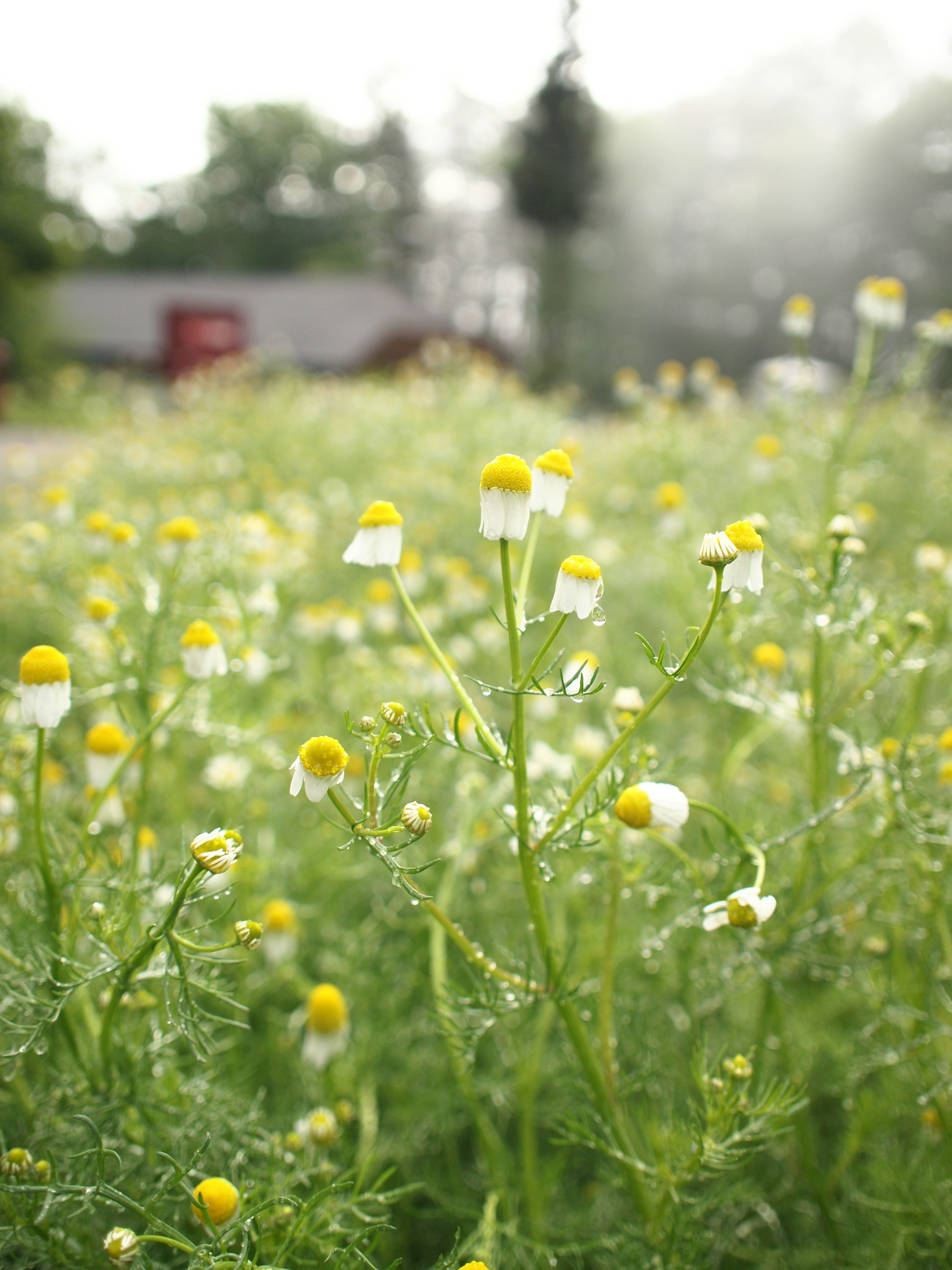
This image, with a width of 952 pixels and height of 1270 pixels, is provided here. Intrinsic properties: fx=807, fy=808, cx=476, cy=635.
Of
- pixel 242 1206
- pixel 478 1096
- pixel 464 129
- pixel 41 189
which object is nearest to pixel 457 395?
pixel 478 1096

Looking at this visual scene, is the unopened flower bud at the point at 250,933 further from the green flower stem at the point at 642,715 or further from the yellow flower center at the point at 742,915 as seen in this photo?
the yellow flower center at the point at 742,915

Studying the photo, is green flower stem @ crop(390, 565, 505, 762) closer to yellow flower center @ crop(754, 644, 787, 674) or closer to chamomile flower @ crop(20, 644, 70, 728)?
chamomile flower @ crop(20, 644, 70, 728)

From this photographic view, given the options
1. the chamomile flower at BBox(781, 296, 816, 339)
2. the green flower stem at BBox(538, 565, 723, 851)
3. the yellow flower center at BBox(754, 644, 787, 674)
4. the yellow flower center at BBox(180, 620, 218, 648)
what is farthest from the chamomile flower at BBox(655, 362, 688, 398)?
the green flower stem at BBox(538, 565, 723, 851)

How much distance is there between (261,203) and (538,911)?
45.1 metres

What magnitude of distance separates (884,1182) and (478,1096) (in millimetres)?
664

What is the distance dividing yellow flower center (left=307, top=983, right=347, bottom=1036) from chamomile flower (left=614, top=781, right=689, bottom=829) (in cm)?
61

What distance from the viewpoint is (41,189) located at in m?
23.2

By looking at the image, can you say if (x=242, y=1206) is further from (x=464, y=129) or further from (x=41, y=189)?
(x=464, y=129)

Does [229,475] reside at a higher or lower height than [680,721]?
higher

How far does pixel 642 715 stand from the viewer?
0.77 metres

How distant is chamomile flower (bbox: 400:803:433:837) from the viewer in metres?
0.74

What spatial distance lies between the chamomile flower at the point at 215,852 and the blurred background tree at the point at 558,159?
20480 mm

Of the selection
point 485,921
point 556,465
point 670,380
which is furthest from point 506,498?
point 670,380

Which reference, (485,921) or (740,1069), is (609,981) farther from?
(485,921)
